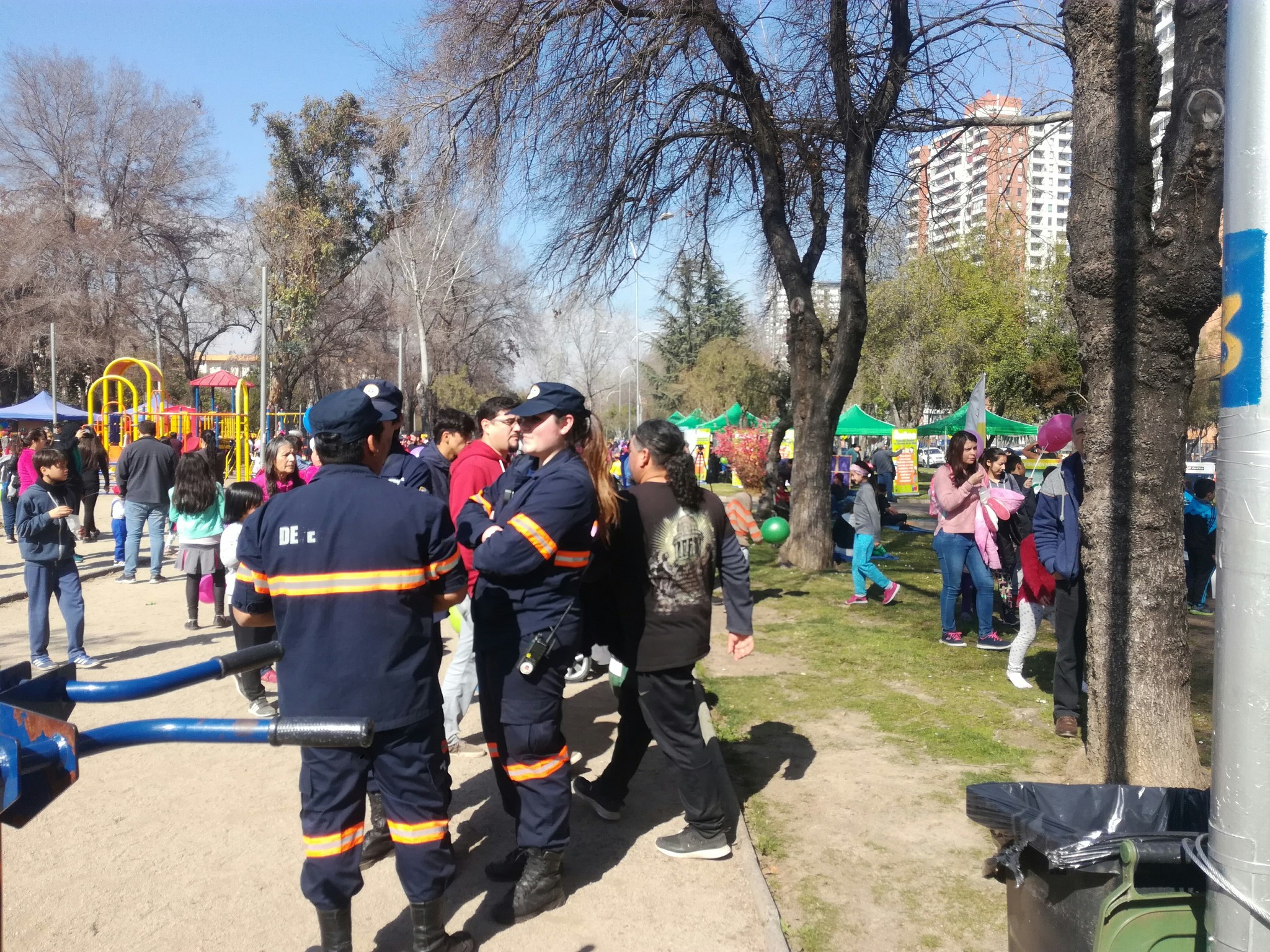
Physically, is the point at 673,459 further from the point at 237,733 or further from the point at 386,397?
the point at 237,733

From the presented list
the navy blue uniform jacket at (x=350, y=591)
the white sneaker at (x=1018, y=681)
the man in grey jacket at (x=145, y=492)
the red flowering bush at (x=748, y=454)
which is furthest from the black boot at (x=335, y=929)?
the red flowering bush at (x=748, y=454)

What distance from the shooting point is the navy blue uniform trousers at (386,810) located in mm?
3225

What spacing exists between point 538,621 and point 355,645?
2.74 feet

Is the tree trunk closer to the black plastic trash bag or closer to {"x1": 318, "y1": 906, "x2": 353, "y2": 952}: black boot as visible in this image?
the black plastic trash bag

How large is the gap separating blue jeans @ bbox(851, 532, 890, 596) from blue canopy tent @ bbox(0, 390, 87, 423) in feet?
78.0

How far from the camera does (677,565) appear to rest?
4.37 meters

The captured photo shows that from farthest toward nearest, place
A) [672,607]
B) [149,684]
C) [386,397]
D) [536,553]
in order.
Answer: [386,397]
[672,607]
[536,553]
[149,684]

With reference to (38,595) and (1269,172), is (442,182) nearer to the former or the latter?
(38,595)

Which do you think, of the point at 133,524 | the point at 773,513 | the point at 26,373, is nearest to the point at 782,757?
the point at 133,524

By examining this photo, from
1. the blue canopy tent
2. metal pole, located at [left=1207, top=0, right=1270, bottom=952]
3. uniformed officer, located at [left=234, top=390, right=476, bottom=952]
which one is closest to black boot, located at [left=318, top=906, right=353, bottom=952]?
uniformed officer, located at [left=234, top=390, right=476, bottom=952]

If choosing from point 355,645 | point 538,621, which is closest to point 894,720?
point 538,621

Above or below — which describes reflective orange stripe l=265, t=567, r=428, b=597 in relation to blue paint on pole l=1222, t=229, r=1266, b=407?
below

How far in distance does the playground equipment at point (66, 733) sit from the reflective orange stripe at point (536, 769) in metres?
2.27

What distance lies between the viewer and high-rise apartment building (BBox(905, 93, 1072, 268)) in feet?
29.8
